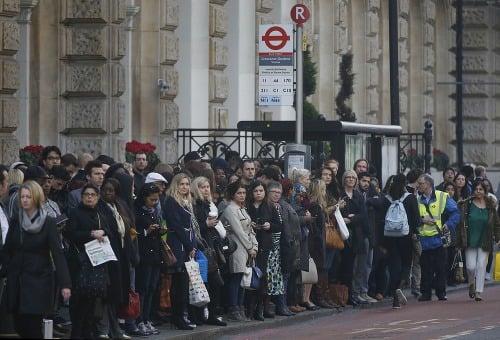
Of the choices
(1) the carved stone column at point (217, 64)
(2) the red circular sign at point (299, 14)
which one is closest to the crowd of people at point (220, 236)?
(2) the red circular sign at point (299, 14)

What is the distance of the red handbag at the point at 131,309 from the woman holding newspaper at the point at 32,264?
96.5 inches

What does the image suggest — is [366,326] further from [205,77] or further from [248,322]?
[205,77]

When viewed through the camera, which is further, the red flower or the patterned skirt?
the red flower

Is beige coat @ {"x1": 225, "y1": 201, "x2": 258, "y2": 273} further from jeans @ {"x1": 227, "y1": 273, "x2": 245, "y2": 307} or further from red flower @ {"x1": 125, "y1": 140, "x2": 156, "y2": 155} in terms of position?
red flower @ {"x1": 125, "y1": 140, "x2": 156, "y2": 155}

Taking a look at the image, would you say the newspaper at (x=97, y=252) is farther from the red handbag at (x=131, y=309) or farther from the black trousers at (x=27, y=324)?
the black trousers at (x=27, y=324)

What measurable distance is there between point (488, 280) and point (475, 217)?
4351 millimetres

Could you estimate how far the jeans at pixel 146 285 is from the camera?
19.6 meters

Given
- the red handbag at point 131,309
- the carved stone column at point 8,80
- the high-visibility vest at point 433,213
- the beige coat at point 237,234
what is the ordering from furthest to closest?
the high-visibility vest at point 433,213
the carved stone column at point 8,80
the beige coat at point 237,234
the red handbag at point 131,309

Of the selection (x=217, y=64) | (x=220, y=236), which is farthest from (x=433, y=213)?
(x=217, y=64)

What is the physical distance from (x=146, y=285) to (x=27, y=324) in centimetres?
362

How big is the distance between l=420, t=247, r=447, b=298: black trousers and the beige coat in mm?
4984

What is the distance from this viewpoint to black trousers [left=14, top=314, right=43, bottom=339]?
16.1 meters

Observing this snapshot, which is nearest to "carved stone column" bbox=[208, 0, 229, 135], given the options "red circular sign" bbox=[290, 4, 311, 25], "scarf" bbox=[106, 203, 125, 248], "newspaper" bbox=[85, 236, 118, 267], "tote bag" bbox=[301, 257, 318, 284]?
"red circular sign" bbox=[290, 4, 311, 25]

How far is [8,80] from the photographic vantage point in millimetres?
22953
